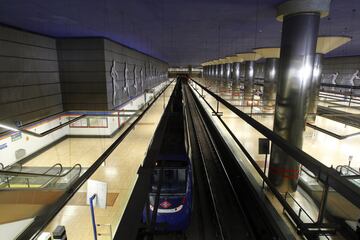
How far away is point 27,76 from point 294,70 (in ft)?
29.7

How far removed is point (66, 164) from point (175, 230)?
21.5 feet

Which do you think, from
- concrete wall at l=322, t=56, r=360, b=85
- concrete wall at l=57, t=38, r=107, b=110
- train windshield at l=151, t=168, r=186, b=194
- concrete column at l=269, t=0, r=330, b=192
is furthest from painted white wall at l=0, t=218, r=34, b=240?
concrete wall at l=322, t=56, r=360, b=85

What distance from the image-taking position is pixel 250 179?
7078 millimetres

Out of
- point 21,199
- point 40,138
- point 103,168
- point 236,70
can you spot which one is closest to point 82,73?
point 40,138

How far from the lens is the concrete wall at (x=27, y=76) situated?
7730mm

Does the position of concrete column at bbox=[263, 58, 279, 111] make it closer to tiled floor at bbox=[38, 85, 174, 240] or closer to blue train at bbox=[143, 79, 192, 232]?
tiled floor at bbox=[38, 85, 174, 240]

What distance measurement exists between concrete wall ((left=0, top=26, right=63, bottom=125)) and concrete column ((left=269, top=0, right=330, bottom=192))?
8369 millimetres

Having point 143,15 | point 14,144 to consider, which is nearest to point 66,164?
point 14,144

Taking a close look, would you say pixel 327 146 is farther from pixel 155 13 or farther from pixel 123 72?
pixel 123 72

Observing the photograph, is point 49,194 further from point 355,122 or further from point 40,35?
point 355,122

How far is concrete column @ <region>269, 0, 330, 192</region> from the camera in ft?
16.4

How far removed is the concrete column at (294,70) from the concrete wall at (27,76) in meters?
8.37

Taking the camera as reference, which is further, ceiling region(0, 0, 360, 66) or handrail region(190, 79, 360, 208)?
ceiling region(0, 0, 360, 66)

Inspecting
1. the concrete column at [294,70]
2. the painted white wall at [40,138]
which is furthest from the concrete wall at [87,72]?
the concrete column at [294,70]
